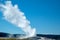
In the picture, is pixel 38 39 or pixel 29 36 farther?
pixel 38 39

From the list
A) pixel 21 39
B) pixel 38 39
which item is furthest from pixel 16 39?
pixel 38 39

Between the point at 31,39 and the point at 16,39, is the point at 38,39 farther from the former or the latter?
the point at 16,39

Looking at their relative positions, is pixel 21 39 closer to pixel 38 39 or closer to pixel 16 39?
pixel 16 39

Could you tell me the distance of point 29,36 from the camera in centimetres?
6788

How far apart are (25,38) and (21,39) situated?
166 centimetres

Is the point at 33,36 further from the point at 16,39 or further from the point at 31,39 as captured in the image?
the point at 16,39

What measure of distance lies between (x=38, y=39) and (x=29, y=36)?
600 centimetres

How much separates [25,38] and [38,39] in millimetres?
5607

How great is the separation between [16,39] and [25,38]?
3.36 m

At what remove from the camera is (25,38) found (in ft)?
228

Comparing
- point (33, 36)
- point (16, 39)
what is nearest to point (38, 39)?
point (33, 36)

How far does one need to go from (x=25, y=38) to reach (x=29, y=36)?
2391 millimetres

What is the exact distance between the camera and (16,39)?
232ft

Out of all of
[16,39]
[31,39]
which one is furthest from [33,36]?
[16,39]
